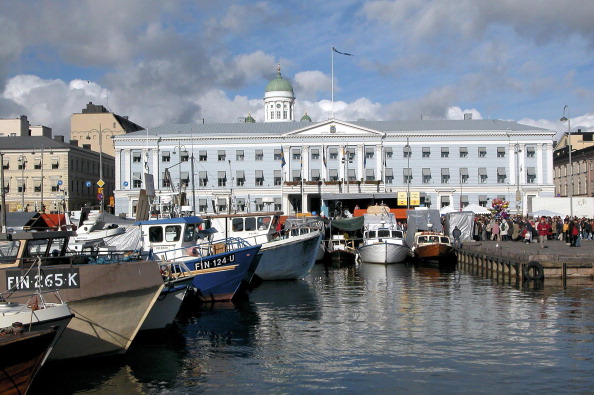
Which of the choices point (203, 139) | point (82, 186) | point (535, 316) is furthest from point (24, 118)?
point (535, 316)

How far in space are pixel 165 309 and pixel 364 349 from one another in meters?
6.99

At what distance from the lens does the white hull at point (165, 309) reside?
23453 millimetres

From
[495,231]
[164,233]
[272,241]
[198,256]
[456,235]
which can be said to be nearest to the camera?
[198,256]

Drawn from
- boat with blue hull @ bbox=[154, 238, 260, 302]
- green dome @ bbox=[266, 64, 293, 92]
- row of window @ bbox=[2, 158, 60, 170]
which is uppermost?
green dome @ bbox=[266, 64, 293, 92]

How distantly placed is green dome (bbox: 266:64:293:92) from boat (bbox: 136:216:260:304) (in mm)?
95945

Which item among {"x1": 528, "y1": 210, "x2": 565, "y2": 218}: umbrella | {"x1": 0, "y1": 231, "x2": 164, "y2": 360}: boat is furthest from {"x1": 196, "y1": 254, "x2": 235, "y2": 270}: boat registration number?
{"x1": 528, "y1": 210, "x2": 565, "y2": 218}: umbrella

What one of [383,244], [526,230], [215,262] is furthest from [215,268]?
[526,230]

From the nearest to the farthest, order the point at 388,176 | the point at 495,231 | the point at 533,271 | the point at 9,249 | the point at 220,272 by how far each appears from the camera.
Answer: the point at 9,249, the point at 220,272, the point at 533,271, the point at 495,231, the point at 388,176

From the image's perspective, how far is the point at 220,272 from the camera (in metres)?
30.5

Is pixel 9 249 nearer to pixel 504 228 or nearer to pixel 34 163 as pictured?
pixel 504 228

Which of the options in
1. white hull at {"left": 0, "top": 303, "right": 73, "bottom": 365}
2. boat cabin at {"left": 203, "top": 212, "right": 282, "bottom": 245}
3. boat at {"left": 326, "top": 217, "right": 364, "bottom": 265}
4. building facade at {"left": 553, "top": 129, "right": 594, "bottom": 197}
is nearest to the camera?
white hull at {"left": 0, "top": 303, "right": 73, "bottom": 365}

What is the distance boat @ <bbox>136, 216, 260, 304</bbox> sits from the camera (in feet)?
98.1

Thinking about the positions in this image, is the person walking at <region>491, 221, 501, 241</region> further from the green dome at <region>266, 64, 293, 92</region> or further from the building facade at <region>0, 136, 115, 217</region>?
the green dome at <region>266, 64, 293, 92</region>

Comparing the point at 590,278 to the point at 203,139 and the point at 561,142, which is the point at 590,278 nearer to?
the point at 203,139
